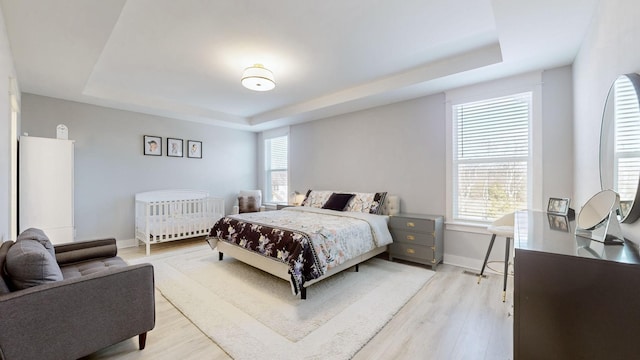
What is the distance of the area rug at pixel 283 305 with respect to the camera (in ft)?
6.09

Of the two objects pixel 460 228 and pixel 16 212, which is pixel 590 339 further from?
pixel 16 212

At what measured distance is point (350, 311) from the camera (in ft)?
7.57

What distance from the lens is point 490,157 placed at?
323 centimetres

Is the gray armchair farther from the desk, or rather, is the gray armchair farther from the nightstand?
the nightstand

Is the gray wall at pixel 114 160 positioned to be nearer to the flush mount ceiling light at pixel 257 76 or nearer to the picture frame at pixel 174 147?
the picture frame at pixel 174 147

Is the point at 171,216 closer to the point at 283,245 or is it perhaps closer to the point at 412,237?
the point at 283,245

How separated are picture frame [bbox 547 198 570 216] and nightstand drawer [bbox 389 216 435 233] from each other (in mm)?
1159

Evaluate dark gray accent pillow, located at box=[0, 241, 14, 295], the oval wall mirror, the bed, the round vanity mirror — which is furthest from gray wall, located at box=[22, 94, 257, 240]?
the oval wall mirror

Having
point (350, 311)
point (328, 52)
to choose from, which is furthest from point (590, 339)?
point (328, 52)

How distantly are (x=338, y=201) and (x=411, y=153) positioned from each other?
132 cm

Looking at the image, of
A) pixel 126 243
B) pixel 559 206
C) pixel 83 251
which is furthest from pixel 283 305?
pixel 126 243

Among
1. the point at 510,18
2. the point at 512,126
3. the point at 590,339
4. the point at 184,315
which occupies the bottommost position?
the point at 184,315

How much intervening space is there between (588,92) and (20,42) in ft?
15.4

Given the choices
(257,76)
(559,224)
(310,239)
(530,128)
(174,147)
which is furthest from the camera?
(174,147)
